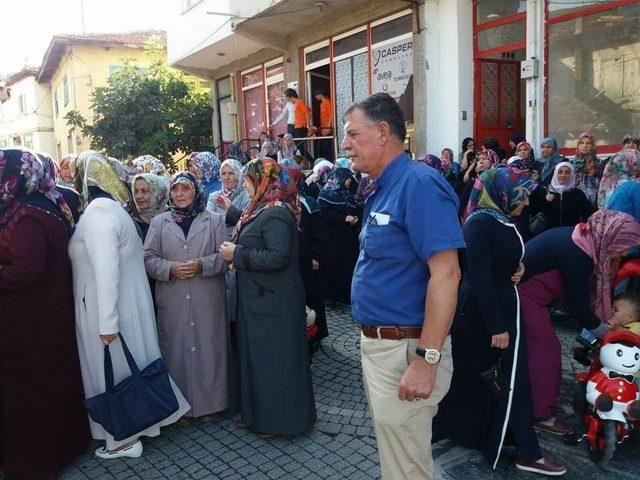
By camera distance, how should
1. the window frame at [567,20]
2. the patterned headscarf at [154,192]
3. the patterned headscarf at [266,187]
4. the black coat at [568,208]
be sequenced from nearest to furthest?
the patterned headscarf at [266,187]
the patterned headscarf at [154,192]
the black coat at [568,208]
the window frame at [567,20]

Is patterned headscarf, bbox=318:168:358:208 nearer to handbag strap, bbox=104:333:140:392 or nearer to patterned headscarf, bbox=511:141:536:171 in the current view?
patterned headscarf, bbox=511:141:536:171

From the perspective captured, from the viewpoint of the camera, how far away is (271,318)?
3.74 meters

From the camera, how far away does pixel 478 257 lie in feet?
10.5

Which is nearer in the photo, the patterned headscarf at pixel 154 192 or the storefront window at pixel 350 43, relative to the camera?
the patterned headscarf at pixel 154 192

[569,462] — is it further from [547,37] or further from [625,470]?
[547,37]

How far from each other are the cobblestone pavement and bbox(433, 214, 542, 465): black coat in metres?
0.22

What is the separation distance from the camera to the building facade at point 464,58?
8000mm

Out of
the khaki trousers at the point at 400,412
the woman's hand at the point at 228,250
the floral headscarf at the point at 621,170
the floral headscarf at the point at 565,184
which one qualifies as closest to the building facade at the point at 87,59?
the floral headscarf at the point at 565,184

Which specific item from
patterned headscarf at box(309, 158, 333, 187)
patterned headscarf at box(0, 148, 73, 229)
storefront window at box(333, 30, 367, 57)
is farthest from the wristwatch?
storefront window at box(333, 30, 367, 57)

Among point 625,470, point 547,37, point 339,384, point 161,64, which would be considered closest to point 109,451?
point 339,384

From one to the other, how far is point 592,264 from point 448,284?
6.13 feet

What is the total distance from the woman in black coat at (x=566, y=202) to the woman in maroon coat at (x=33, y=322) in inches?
208

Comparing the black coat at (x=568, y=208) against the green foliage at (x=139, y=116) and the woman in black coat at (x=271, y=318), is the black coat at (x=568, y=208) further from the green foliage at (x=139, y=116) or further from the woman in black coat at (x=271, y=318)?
the green foliage at (x=139, y=116)

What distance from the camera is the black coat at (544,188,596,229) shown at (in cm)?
648
